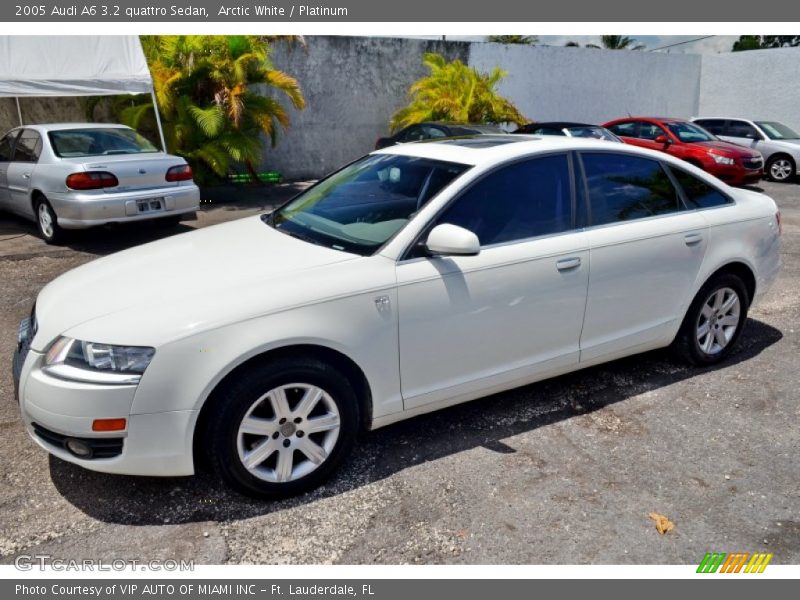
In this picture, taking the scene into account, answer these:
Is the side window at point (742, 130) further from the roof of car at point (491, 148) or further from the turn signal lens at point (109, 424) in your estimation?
the turn signal lens at point (109, 424)

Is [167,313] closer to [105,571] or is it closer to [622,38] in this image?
[105,571]

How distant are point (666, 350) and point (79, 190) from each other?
6349mm

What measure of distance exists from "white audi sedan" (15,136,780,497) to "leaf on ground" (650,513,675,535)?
38.8 inches

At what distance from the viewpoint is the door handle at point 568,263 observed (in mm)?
3645

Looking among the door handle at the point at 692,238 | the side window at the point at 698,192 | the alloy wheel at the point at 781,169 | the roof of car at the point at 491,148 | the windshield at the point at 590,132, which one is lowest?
the alloy wheel at the point at 781,169

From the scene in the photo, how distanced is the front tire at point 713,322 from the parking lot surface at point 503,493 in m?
0.25

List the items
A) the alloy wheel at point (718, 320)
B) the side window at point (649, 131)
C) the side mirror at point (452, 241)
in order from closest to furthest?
the side mirror at point (452, 241) → the alloy wheel at point (718, 320) → the side window at point (649, 131)

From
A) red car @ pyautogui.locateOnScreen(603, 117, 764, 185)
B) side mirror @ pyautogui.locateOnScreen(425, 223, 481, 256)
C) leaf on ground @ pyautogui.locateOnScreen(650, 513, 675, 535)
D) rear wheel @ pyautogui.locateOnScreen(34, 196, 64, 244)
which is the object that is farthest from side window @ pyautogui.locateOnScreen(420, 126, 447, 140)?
leaf on ground @ pyautogui.locateOnScreen(650, 513, 675, 535)

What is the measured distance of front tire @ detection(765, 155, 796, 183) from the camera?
15125mm

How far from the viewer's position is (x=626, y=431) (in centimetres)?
381

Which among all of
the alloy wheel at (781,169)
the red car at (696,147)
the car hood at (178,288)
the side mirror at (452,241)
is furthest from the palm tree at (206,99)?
the alloy wheel at (781,169)

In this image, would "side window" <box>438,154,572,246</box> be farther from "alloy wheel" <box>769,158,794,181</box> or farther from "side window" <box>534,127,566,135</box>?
"alloy wheel" <box>769,158,794,181</box>

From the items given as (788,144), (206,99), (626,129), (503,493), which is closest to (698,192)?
(503,493)

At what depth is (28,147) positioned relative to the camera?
28.1 feet
